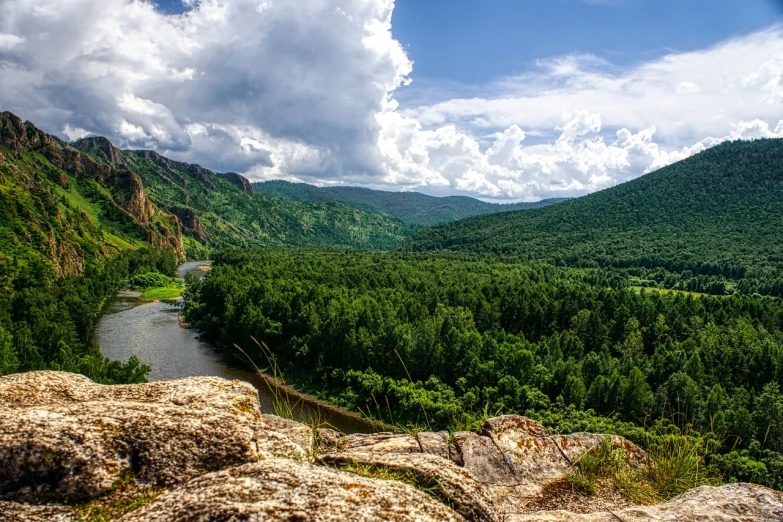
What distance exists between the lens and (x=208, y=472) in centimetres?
681

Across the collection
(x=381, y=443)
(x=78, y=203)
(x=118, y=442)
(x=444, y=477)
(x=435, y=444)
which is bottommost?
(x=435, y=444)

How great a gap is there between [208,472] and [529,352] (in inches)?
2195

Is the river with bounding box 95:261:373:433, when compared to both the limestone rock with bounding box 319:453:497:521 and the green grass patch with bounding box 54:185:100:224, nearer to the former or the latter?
the limestone rock with bounding box 319:453:497:521

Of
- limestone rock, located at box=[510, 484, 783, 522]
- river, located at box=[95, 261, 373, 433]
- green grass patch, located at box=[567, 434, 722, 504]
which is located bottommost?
river, located at box=[95, 261, 373, 433]

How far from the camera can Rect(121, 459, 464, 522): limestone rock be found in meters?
5.37

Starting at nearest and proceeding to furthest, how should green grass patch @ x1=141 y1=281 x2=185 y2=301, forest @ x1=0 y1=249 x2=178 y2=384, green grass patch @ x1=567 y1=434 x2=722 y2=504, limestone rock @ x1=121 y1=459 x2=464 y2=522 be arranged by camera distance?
limestone rock @ x1=121 y1=459 x2=464 y2=522, green grass patch @ x1=567 y1=434 x2=722 y2=504, forest @ x1=0 y1=249 x2=178 y2=384, green grass patch @ x1=141 y1=281 x2=185 y2=301

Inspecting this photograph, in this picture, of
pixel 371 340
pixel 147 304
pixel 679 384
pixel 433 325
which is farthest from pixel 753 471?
pixel 147 304

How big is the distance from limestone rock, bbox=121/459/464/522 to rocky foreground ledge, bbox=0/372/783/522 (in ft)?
0.05

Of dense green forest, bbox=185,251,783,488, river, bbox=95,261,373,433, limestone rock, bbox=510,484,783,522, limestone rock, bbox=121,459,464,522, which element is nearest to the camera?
limestone rock, bbox=121,459,464,522

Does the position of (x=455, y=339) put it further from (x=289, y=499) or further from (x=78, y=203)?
(x=78, y=203)

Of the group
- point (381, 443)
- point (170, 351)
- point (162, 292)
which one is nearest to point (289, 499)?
point (381, 443)

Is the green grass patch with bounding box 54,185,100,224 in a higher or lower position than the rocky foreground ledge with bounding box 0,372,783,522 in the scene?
higher

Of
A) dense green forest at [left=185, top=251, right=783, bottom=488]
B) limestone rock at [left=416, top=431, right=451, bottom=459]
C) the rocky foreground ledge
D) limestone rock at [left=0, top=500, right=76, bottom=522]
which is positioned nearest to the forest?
dense green forest at [left=185, top=251, right=783, bottom=488]

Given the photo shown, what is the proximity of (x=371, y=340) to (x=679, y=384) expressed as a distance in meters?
38.6
